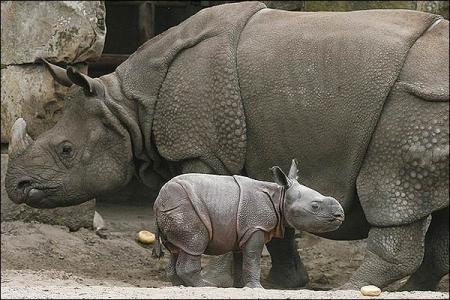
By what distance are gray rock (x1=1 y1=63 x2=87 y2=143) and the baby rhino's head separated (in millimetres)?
3317

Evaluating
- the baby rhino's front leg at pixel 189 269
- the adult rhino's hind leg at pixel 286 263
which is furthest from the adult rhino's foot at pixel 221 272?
the baby rhino's front leg at pixel 189 269

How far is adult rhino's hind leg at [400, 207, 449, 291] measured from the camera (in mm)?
8797

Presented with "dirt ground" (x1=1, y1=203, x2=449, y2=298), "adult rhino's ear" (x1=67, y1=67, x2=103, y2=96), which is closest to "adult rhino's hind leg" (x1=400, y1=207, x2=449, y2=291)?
"dirt ground" (x1=1, y1=203, x2=449, y2=298)

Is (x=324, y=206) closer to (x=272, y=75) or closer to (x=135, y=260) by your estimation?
(x=272, y=75)

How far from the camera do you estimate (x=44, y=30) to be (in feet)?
33.6

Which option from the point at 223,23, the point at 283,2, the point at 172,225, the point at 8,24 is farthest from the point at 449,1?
the point at 172,225

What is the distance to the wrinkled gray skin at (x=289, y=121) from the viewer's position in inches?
317

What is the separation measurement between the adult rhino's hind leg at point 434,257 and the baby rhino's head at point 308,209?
4.99 ft

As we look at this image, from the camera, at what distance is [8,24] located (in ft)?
33.4

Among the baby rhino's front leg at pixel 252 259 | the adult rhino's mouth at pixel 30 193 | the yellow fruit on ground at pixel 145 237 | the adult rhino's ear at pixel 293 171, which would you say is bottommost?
the yellow fruit on ground at pixel 145 237

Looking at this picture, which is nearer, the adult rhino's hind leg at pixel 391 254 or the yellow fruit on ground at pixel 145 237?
the adult rhino's hind leg at pixel 391 254

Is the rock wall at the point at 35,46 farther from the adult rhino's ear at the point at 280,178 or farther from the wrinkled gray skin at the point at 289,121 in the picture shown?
the adult rhino's ear at the point at 280,178

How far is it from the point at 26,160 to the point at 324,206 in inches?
98.1

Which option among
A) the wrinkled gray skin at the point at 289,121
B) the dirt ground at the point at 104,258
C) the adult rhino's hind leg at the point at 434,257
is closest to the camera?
the wrinkled gray skin at the point at 289,121
